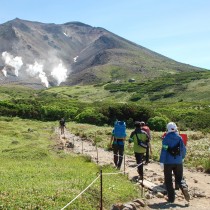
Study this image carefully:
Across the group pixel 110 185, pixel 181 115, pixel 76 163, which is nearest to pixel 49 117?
pixel 181 115

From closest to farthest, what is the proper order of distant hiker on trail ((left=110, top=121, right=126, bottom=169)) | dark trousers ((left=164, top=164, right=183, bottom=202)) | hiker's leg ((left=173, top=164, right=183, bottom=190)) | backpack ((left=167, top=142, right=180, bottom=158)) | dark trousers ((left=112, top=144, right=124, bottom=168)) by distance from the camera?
backpack ((left=167, top=142, right=180, bottom=158)) → dark trousers ((left=164, top=164, right=183, bottom=202)) → hiker's leg ((left=173, top=164, right=183, bottom=190)) → distant hiker on trail ((left=110, top=121, right=126, bottom=169)) → dark trousers ((left=112, top=144, right=124, bottom=168))

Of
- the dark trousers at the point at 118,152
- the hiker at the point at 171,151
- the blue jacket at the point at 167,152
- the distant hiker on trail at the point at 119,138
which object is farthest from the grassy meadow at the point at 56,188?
the blue jacket at the point at 167,152

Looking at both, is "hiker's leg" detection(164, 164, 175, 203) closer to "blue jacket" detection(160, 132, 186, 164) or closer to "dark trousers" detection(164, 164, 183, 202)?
"dark trousers" detection(164, 164, 183, 202)

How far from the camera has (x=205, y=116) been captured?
200 ft

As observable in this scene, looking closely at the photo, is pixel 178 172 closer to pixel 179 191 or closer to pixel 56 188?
pixel 179 191

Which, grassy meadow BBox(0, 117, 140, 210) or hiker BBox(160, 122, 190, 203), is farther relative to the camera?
hiker BBox(160, 122, 190, 203)

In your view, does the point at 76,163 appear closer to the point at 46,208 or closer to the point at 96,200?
the point at 96,200

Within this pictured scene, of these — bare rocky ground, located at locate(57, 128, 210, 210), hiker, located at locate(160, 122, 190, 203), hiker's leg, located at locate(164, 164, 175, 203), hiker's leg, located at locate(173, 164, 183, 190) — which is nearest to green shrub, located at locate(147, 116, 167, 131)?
bare rocky ground, located at locate(57, 128, 210, 210)

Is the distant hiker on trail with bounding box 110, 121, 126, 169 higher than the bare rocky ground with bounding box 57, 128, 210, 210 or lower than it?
higher

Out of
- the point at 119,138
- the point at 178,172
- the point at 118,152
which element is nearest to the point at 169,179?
the point at 178,172

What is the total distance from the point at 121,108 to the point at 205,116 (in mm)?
12834

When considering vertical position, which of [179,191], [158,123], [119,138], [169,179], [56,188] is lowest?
[179,191]

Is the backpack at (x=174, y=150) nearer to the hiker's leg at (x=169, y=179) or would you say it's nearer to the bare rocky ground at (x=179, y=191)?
the hiker's leg at (x=169, y=179)

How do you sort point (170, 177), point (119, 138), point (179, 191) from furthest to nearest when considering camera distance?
point (119, 138) → point (179, 191) → point (170, 177)
